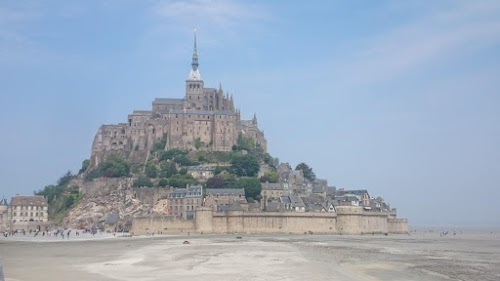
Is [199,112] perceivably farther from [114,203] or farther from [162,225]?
[162,225]

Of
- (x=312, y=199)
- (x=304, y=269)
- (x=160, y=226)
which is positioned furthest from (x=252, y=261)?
(x=312, y=199)

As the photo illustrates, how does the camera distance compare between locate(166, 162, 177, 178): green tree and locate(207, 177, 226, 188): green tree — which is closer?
locate(207, 177, 226, 188): green tree

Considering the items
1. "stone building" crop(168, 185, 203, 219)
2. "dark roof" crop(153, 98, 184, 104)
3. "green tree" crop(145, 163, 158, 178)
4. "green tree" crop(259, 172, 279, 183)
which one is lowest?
"stone building" crop(168, 185, 203, 219)

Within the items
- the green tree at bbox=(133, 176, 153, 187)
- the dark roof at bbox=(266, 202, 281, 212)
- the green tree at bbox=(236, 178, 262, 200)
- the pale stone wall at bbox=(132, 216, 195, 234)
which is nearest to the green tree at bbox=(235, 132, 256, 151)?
the green tree at bbox=(236, 178, 262, 200)

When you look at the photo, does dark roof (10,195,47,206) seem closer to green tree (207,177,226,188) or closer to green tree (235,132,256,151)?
green tree (207,177,226,188)

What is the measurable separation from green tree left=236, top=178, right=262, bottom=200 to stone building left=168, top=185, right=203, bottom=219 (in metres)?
7.68

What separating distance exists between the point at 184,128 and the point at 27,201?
94.9ft

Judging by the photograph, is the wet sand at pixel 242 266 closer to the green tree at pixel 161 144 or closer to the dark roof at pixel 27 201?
the dark roof at pixel 27 201

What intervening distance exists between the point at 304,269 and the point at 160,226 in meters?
45.4

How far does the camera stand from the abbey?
102500mm

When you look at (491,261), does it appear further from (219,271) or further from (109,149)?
(109,149)

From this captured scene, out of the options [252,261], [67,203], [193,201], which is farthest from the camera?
[67,203]

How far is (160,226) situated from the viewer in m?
73.2

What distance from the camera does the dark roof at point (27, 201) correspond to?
287ft
